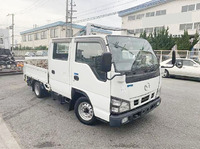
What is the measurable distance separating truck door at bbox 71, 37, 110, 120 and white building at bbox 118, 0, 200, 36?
27300 mm

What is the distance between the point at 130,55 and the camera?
10.5ft

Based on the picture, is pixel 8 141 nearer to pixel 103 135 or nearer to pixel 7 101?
pixel 103 135

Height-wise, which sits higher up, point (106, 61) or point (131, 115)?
point (106, 61)

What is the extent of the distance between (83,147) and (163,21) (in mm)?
30184

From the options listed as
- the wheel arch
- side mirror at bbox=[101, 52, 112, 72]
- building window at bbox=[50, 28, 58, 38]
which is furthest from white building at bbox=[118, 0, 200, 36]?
side mirror at bbox=[101, 52, 112, 72]

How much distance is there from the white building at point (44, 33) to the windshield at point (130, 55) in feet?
104

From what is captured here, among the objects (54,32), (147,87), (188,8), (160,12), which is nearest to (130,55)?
(147,87)

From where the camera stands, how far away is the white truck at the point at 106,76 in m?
2.80

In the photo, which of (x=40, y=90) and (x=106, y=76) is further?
(x=40, y=90)

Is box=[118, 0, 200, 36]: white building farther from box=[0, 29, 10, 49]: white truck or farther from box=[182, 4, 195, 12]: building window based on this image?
box=[0, 29, 10, 49]: white truck

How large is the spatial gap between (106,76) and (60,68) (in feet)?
5.45

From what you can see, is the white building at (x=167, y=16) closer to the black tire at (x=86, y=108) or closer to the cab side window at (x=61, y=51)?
the cab side window at (x=61, y=51)

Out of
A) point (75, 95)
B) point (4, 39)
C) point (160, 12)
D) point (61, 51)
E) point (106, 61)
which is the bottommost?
point (75, 95)

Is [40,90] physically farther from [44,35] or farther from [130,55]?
[44,35]
